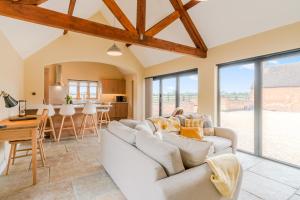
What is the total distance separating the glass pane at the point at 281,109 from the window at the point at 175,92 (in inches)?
78.5

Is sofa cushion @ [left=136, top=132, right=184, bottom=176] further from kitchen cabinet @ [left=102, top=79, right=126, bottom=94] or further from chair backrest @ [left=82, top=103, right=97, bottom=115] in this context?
kitchen cabinet @ [left=102, top=79, right=126, bottom=94]

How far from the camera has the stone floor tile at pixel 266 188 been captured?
215 cm

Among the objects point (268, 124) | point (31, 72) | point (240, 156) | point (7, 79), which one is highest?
point (31, 72)

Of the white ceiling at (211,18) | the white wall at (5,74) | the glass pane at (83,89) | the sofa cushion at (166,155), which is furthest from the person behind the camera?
the glass pane at (83,89)

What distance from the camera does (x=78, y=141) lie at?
4578 mm

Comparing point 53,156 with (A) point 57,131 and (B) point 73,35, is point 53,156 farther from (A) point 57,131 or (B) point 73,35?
(B) point 73,35

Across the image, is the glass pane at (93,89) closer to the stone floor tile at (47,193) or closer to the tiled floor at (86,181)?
the tiled floor at (86,181)

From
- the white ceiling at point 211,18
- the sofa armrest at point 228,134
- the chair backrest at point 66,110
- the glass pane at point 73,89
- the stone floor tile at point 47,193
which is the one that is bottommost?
the stone floor tile at point 47,193

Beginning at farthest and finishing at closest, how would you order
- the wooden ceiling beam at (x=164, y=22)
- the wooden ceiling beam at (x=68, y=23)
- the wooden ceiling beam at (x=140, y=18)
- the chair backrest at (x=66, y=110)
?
the chair backrest at (x=66, y=110)
the wooden ceiling beam at (x=164, y=22)
the wooden ceiling beam at (x=140, y=18)
the wooden ceiling beam at (x=68, y=23)

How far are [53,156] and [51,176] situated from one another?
37.4 inches

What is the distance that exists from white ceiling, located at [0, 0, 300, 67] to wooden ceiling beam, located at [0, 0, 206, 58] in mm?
626

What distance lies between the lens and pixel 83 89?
851 cm

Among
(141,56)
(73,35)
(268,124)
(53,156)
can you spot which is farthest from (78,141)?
(268,124)

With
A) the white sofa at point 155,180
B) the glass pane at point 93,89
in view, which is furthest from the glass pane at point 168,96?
the white sofa at point 155,180
